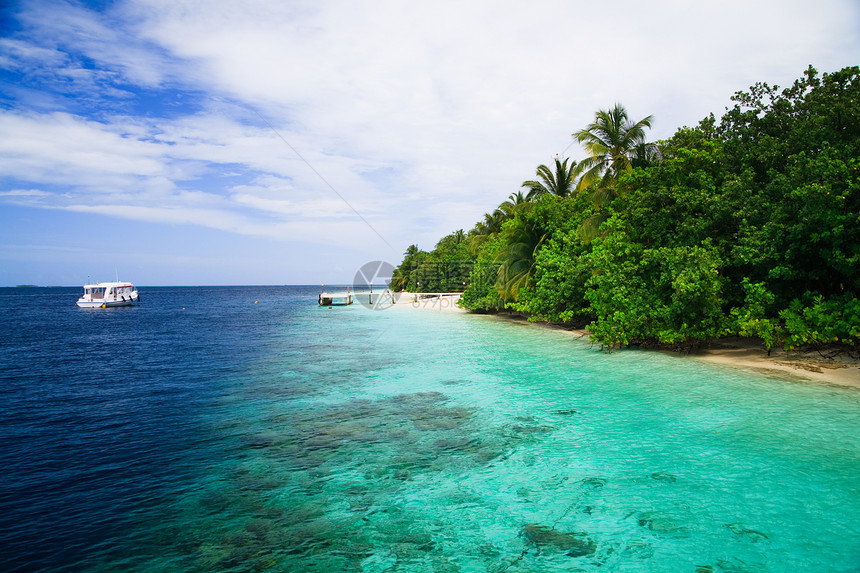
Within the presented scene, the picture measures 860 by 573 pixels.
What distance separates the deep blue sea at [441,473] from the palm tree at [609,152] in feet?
26.8

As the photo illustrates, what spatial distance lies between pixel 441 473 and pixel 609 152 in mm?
17739

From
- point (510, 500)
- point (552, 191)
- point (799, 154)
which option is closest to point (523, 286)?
point (552, 191)

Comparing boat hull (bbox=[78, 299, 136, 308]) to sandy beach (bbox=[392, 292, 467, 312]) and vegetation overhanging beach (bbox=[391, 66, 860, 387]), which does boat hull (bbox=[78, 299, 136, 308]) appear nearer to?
sandy beach (bbox=[392, 292, 467, 312])

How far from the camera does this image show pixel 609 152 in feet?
65.5

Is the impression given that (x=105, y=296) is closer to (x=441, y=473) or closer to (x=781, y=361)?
(x=441, y=473)

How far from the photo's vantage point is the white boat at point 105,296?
56.8 metres

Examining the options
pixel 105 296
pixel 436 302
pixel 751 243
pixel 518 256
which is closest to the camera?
pixel 751 243

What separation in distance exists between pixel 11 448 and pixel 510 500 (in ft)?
29.2

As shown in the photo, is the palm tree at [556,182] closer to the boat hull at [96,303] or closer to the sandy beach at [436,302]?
the sandy beach at [436,302]

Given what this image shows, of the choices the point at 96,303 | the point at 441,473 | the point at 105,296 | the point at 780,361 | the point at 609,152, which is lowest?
the point at 441,473

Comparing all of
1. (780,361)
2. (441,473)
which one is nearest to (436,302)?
(780,361)

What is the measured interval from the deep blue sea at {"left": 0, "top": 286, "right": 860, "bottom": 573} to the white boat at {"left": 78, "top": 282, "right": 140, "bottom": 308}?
2074 inches

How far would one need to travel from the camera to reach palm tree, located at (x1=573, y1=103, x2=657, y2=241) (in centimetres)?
1911

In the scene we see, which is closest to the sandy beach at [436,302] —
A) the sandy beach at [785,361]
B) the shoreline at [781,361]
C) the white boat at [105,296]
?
the shoreline at [781,361]
